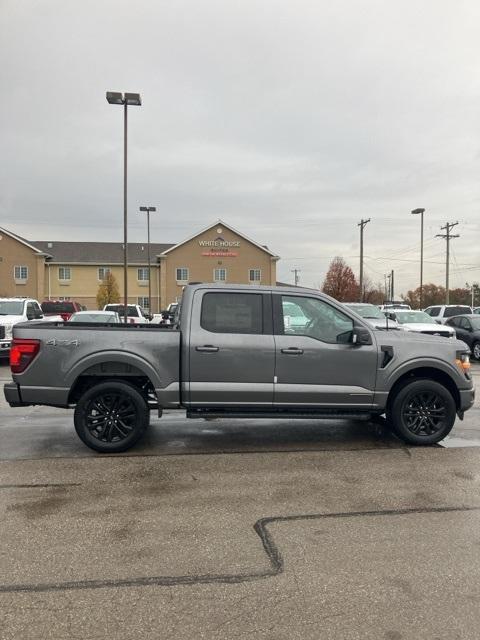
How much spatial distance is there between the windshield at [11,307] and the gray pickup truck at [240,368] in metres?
11.6

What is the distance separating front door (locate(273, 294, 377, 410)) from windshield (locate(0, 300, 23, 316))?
1279cm

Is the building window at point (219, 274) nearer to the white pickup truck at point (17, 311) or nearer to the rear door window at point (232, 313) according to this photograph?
the white pickup truck at point (17, 311)

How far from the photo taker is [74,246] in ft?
205

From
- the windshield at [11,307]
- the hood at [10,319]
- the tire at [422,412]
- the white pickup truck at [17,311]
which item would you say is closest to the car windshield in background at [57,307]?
the white pickup truck at [17,311]

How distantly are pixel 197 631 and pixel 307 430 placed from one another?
15.3 feet

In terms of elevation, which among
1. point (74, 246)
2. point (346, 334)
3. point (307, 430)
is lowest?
point (307, 430)

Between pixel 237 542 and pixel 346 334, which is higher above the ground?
pixel 346 334

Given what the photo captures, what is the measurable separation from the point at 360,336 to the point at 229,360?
1.52m

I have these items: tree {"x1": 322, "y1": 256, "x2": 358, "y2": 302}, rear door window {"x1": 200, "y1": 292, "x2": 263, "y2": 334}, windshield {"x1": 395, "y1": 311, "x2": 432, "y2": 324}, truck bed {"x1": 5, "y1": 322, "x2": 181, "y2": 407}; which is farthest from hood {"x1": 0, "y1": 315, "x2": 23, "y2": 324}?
tree {"x1": 322, "y1": 256, "x2": 358, "y2": 302}

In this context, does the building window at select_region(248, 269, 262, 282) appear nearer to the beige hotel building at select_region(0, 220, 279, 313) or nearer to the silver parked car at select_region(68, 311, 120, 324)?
the beige hotel building at select_region(0, 220, 279, 313)

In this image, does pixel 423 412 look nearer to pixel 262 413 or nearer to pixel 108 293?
pixel 262 413

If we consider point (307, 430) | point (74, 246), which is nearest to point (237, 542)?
point (307, 430)

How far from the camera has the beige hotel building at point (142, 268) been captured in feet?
186

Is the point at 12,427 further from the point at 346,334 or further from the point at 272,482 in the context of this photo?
the point at 346,334
